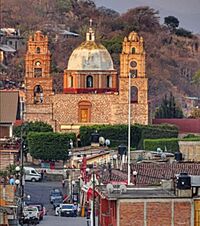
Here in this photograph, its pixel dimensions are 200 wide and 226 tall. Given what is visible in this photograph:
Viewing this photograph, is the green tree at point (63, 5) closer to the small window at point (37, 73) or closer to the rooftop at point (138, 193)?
the small window at point (37, 73)

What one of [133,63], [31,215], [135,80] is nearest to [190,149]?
[135,80]

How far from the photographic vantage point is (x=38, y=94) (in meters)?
51.8

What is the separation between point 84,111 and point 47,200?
20.1m

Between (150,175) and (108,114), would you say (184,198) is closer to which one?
(150,175)

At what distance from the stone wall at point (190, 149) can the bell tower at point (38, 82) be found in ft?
28.7

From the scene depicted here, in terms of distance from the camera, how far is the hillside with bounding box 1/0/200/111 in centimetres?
7419

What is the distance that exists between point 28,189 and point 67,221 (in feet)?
30.9

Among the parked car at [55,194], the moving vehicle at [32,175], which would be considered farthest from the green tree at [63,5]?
the parked car at [55,194]

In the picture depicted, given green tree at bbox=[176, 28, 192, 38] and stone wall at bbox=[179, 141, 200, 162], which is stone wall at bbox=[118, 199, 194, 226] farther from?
green tree at bbox=[176, 28, 192, 38]

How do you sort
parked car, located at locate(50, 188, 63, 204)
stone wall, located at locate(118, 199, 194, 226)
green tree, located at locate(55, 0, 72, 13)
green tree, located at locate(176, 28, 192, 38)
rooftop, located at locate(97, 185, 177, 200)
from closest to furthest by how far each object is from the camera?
1. stone wall, located at locate(118, 199, 194, 226)
2. rooftop, located at locate(97, 185, 177, 200)
3. parked car, located at locate(50, 188, 63, 204)
4. green tree, located at locate(176, 28, 192, 38)
5. green tree, located at locate(55, 0, 72, 13)

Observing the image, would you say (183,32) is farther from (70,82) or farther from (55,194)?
(55,194)

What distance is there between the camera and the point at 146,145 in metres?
45.3

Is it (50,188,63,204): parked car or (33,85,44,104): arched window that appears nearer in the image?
(50,188,63,204): parked car

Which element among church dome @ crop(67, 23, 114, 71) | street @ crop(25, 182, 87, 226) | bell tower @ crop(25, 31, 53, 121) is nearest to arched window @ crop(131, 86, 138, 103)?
church dome @ crop(67, 23, 114, 71)
